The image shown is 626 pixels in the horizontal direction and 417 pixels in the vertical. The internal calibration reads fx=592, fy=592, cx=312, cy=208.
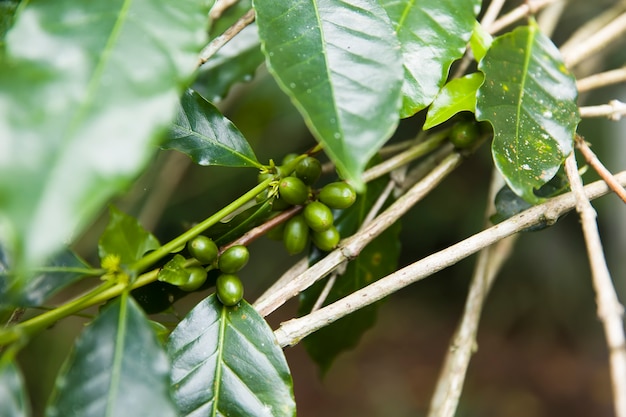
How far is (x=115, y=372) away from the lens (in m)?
0.69

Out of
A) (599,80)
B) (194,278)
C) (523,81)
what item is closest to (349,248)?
Result: (194,278)

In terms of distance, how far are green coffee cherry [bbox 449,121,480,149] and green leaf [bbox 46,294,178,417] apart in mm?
601

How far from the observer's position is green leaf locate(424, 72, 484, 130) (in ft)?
2.93

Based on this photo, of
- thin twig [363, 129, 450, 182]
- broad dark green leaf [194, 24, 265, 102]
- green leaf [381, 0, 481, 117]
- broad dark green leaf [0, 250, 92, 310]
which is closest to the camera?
broad dark green leaf [0, 250, 92, 310]

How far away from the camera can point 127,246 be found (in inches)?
34.8

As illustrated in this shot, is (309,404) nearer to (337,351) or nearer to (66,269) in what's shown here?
(337,351)

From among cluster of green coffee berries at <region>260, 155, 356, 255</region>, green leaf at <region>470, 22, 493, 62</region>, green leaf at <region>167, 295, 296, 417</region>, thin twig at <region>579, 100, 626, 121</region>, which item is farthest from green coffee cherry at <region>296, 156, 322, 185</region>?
thin twig at <region>579, 100, 626, 121</region>

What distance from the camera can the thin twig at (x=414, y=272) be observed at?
0.84 metres

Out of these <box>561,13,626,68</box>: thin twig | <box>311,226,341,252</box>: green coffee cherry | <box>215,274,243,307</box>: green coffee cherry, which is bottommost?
<box>215,274,243,307</box>: green coffee cherry

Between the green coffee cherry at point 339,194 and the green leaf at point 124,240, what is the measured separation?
0.28 meters

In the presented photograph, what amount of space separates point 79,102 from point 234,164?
380mm

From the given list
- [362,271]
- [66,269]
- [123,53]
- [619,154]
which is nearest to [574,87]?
[362,271]

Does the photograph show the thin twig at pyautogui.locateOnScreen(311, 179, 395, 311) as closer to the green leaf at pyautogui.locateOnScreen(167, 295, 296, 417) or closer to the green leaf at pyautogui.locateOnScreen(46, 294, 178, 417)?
the green leaf at pyautogui.locateOnScreen(167, 295, 296, 417)

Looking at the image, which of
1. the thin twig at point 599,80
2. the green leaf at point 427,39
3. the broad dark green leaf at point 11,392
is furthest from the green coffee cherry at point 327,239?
the thin twig at point 599,80
